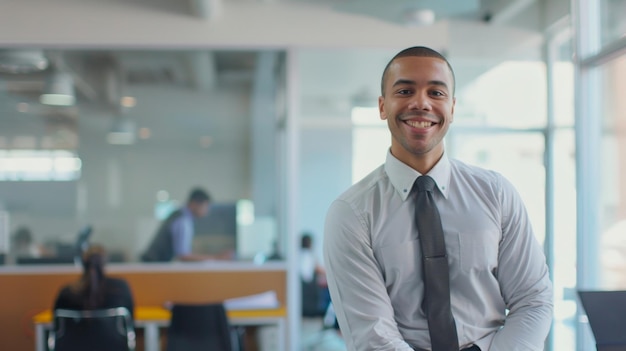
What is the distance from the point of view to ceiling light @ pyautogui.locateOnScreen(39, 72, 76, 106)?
552 centimetres

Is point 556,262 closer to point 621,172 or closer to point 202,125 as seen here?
point 621,172

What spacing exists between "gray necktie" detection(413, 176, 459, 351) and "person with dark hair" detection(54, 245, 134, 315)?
10.8 ft

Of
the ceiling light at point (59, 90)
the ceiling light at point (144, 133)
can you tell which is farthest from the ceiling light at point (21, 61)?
the ceiling light at point (144, 133)

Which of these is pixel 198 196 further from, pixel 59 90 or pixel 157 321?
pixel 59 90

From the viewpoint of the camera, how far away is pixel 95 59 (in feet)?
18.3

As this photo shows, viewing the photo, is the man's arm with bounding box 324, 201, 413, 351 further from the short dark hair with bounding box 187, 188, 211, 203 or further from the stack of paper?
the short dark hair with bounding box 187, 188, 211, 203

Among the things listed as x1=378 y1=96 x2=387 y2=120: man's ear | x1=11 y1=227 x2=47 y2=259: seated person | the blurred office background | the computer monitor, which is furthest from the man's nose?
x1=11 y1=227 x2=47 y2=259: seated person

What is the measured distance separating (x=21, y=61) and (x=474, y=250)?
15.8 ft

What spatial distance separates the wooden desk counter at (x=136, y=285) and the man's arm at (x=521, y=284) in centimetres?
401

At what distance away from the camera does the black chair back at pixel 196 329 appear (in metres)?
4.44

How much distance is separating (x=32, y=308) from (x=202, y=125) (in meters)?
1.87

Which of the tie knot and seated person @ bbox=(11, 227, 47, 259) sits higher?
the tie knot

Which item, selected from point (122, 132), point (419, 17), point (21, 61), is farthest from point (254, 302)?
point (21, 61)

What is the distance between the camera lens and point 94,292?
14.6 feet
